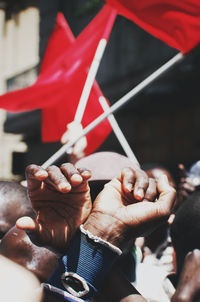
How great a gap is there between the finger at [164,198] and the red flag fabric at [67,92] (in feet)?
8.03

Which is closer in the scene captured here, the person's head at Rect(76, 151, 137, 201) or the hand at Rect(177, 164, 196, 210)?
the person's head at Rect(76, 151, 137, 201)

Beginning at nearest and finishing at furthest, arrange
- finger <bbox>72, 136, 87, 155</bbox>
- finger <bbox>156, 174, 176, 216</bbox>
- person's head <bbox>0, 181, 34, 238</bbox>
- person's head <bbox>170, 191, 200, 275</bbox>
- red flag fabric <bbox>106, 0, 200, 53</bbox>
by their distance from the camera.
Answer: finger <bbox>156, 174, 176, 216</bbox> < person's head <bbox>170, 191, 200, 275</bbox> < person's head <bbox>0, 181, 34, 238</bbox> < red flag fabric <bbox>106, 0, 200, 53</bbox> < finger <bbox>72, 136, 87, 155</bbox>

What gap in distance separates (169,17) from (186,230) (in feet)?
6.97

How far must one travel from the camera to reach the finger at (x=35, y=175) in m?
1.46

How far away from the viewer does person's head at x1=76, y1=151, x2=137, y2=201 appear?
1.94 metres

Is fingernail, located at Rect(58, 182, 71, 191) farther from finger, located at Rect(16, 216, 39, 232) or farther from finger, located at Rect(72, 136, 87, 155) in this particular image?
finger, located at Rect(72, 136, 87, 155)

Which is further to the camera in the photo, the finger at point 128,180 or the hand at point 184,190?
the hand at point 184,190

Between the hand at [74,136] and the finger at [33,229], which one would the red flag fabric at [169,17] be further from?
the finger at [33,229]

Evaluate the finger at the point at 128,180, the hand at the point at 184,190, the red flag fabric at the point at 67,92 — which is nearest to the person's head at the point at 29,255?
the finger at the point at 128,180

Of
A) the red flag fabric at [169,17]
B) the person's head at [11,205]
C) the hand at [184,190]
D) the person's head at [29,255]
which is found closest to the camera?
the person's head at [29,255]

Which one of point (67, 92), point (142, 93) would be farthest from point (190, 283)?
point (142, 93)

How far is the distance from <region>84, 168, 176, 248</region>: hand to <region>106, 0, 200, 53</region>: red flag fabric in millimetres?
2284

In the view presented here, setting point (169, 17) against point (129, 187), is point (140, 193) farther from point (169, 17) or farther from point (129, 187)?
point (169, 17)

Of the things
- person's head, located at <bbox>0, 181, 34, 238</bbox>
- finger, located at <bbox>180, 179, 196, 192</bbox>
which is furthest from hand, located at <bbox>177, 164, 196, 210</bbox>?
person's head, located at <bbox>0, 181, 34, 238</bbox>
